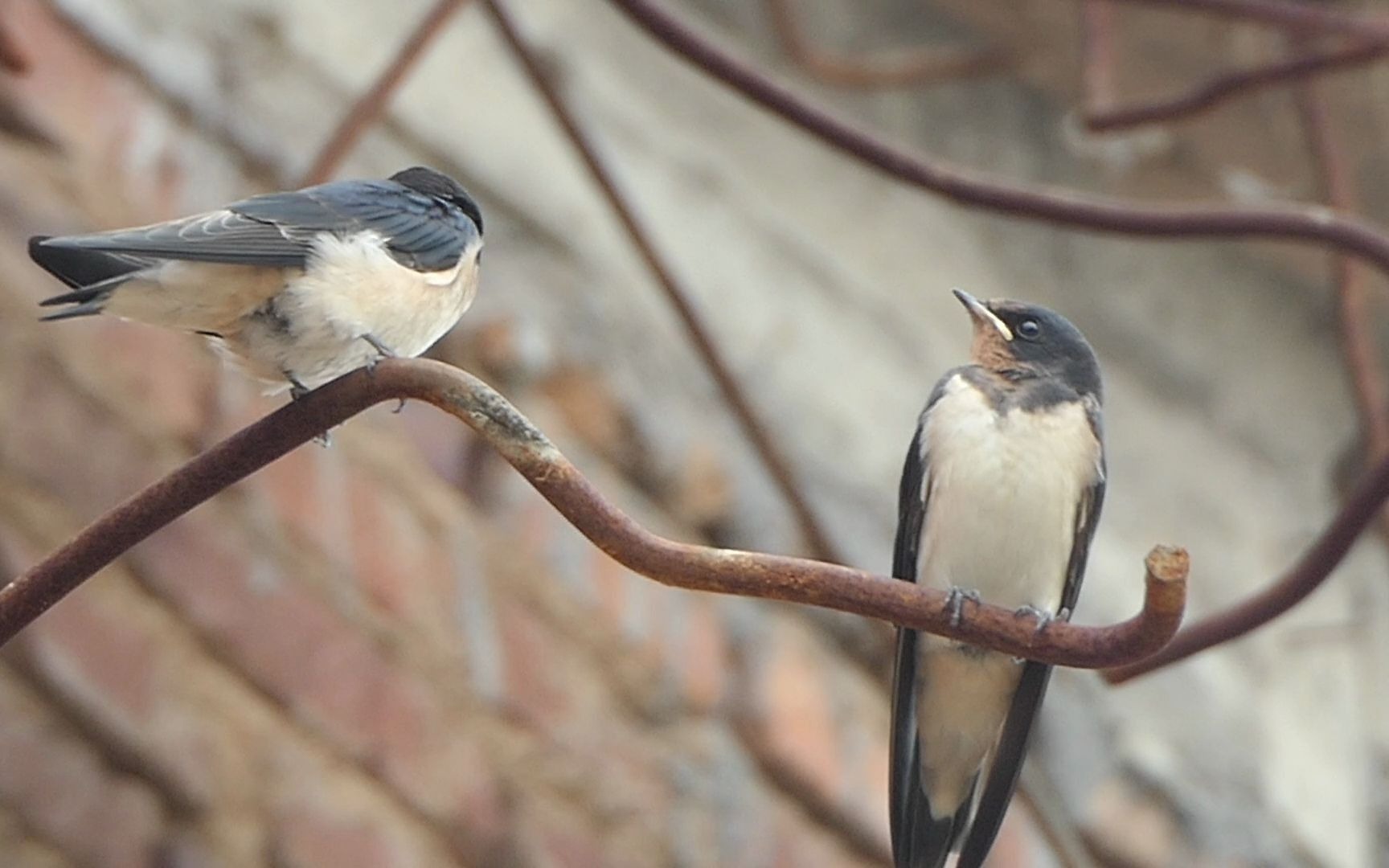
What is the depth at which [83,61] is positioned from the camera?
162 cm

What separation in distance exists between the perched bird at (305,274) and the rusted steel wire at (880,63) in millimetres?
1121

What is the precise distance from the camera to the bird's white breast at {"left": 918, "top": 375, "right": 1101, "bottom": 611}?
144 centimetres

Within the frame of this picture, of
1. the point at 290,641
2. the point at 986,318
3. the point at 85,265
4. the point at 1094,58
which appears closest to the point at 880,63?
the point at 1094,58

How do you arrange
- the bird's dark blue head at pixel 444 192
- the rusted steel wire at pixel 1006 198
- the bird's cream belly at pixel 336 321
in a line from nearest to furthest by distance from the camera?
the bird's cream belly at pixel 336 321 → the bird's dark blue head at pixel 444 192 → the rusted steel wire at pixel 1006 198

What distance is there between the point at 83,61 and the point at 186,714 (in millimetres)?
528

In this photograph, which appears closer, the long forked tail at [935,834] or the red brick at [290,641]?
the long forked tail at [935,834]

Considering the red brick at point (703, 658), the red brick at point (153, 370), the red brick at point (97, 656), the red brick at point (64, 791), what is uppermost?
the red brick at point (703, 658)

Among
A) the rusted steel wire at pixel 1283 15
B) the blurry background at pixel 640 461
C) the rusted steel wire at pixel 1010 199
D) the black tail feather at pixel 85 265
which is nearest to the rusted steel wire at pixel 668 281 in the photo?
the blurry background at pixel 640 461

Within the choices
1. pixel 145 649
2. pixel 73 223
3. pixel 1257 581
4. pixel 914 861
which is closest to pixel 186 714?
pixel 145 649

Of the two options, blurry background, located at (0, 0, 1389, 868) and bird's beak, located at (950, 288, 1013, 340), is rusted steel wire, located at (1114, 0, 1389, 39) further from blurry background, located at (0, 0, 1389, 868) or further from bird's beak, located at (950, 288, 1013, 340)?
blurry background, located at (0, 0, 1389, 868)

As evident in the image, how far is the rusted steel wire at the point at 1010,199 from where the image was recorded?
4.21 ft

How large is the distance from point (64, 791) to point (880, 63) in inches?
50.4

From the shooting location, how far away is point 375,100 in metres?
1.43

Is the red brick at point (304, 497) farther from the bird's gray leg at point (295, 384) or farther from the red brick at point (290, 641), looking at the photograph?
the bird's gray leg at point (295, 384)
